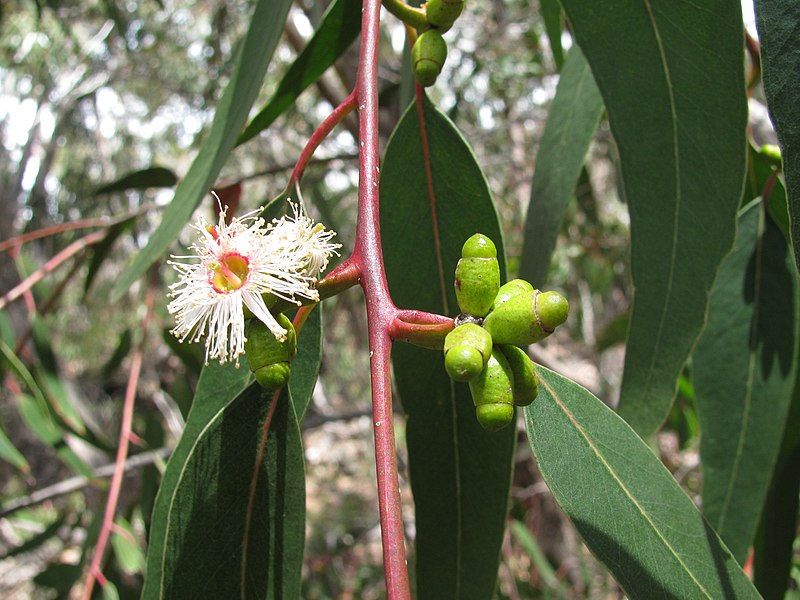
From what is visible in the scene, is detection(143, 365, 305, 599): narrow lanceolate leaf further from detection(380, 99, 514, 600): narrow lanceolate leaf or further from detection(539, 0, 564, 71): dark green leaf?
detection(539, 0, 564, 71): dark green leaf

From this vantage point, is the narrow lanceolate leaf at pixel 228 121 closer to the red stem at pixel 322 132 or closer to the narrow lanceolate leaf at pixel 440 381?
the red stem at pixel 322 132

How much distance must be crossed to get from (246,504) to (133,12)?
5272 millimetres

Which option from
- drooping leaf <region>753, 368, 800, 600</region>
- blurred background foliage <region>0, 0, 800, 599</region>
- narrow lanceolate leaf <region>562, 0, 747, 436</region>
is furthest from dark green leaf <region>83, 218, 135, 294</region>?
drooping leaf <region>753, 368, 800, 600</region>

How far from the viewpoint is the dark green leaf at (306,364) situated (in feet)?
2.56

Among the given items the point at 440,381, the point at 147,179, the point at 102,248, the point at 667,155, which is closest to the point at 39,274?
→ the point at 102,248

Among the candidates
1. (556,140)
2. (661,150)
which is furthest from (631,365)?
(556,140)

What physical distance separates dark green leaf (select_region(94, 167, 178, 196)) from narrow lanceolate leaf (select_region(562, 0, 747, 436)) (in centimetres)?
124

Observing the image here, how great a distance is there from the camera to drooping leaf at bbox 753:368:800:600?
1.06 metres

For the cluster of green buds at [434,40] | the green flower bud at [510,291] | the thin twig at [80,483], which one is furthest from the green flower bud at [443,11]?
the thin twig at [80,483]

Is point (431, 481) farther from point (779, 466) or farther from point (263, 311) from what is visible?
point (779, 466)

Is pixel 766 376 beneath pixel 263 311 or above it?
beneath

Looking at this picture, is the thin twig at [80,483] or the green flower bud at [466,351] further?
the thin twig at [80,483]

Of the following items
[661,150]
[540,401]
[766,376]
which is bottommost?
[766,376]

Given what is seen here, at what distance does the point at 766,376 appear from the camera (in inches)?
41.1
